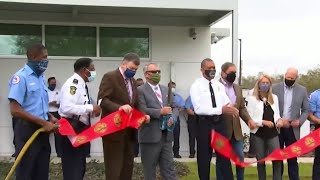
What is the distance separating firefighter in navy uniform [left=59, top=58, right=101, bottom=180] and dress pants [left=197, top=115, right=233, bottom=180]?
1.71 m

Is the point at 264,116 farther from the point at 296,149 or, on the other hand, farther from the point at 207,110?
the point at 207,110

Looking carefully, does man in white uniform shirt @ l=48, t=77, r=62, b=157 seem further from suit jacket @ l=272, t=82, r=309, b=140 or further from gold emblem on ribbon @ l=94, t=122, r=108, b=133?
suit jacket @ l=272, t=82, r=309, b=140

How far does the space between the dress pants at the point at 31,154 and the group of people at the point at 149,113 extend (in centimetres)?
1

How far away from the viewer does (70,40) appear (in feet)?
45.3

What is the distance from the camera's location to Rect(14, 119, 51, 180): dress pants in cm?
626

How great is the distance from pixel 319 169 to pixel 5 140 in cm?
829

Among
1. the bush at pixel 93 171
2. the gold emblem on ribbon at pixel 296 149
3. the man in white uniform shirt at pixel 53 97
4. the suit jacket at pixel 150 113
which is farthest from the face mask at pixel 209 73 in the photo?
the man in white uniform shirt at pixel 53 97

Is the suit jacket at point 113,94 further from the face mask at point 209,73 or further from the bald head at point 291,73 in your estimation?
the bald head at point 291,73

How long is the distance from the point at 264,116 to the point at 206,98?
1.32 metres

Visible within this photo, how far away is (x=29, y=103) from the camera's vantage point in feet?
20.8

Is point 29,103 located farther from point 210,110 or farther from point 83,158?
point 210,110

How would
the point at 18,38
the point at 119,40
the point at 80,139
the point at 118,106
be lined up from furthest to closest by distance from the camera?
the point at 119,40, the point at 18,38, the point at 118,106, the point at 80,139

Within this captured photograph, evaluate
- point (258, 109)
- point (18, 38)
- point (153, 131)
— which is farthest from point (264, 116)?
point (18, 38)

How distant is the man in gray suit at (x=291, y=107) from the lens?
8960mm
